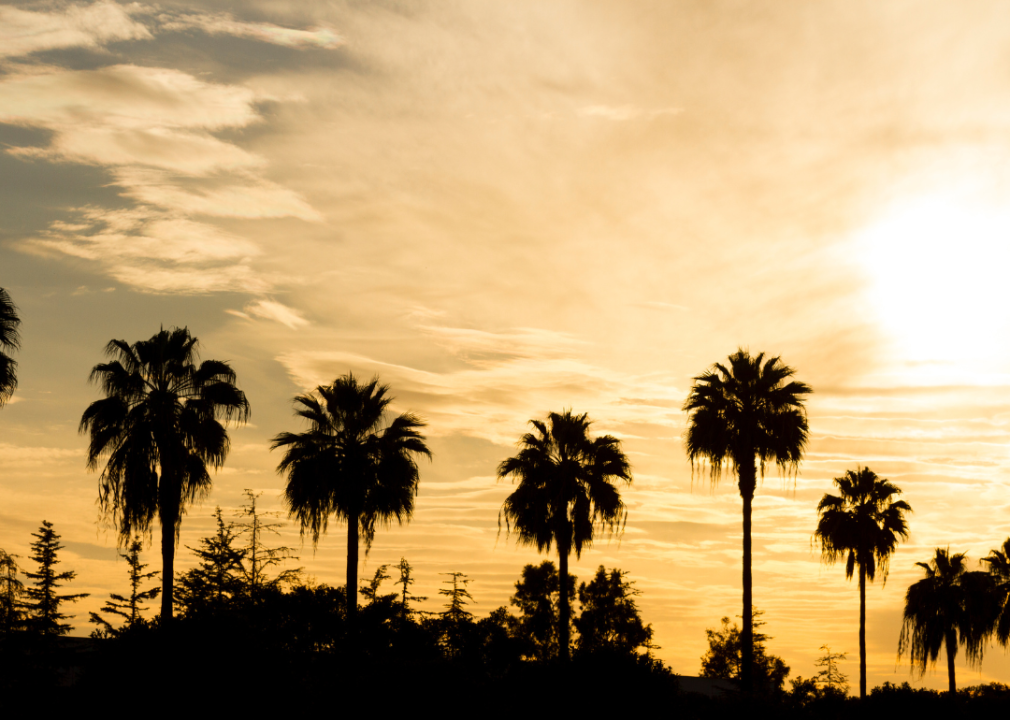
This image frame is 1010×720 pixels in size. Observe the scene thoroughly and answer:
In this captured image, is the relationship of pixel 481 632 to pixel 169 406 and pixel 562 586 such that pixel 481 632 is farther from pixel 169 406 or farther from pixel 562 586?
pixel 169 406

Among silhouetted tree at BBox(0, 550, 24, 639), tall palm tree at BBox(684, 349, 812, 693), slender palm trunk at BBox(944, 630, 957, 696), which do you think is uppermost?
tall palm tree at BBox(684, 349, 812, 693)

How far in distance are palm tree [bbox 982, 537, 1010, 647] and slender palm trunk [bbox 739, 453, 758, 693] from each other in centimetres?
A: 2759

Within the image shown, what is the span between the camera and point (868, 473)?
58.6 m

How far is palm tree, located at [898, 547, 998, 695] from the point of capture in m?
58.7

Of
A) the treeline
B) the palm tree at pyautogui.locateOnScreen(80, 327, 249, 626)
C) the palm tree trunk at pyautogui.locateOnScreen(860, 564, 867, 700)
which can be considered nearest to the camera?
the treeline

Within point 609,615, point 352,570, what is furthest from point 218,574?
point 609,615

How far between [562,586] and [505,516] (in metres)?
4.43

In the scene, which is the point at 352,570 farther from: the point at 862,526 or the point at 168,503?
the point at 862,526

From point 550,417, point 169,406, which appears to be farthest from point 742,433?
point 169,406

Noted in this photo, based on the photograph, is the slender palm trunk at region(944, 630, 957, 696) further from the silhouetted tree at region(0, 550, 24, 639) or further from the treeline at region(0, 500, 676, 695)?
the silhouetted tree at region(0, 550, 24, 639)

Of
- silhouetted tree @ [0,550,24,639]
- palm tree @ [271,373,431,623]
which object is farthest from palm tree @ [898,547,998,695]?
silhouetted tree @ [0,550,24,639]

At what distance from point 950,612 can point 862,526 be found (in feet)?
30.0

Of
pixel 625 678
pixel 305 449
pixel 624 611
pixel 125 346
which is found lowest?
pixel 624 611

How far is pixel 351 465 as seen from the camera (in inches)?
1670
